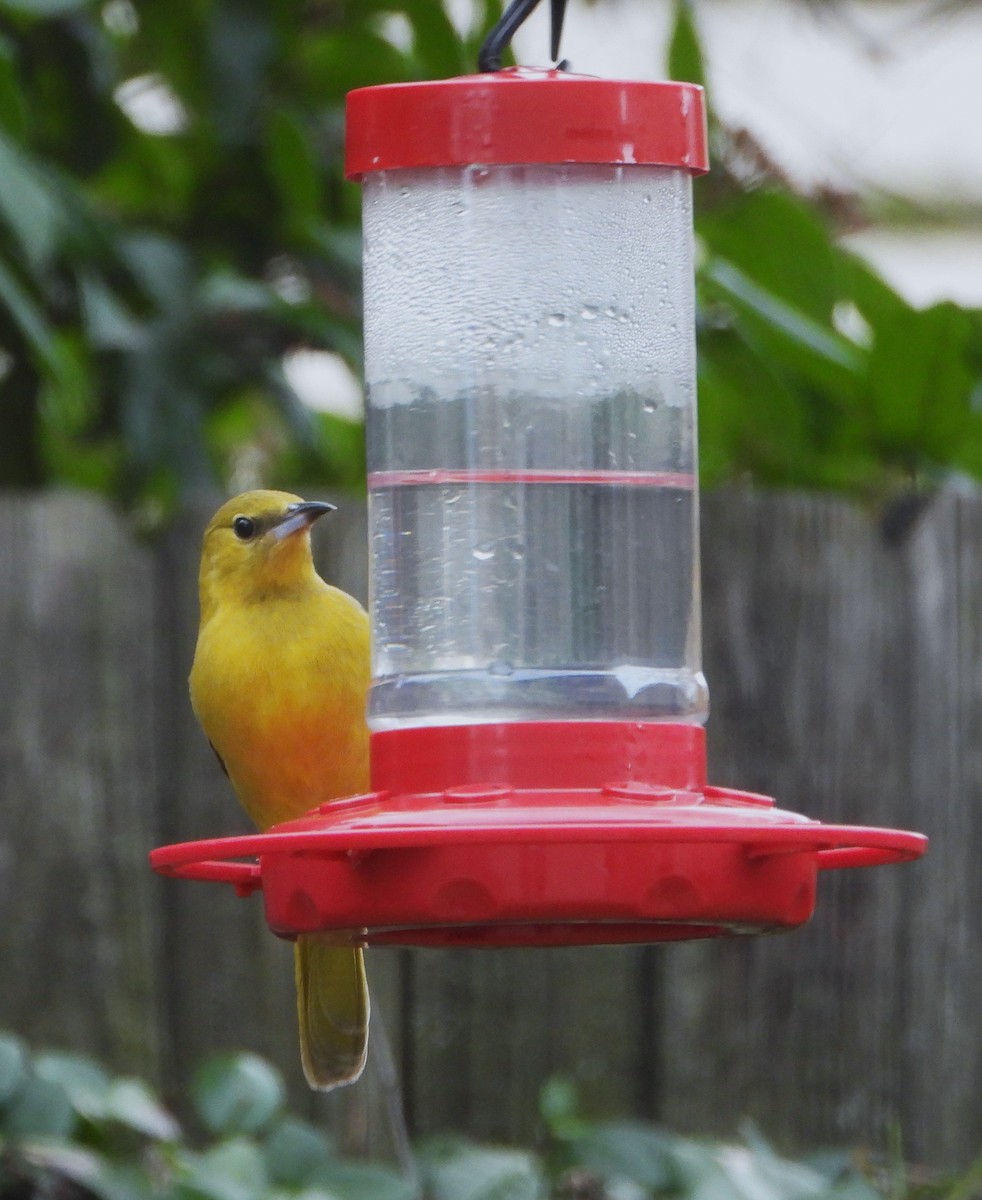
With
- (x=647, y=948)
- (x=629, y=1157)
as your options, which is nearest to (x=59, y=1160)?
(x=629, y=1157)

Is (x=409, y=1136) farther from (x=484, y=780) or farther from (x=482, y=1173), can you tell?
(x=484, y=780)

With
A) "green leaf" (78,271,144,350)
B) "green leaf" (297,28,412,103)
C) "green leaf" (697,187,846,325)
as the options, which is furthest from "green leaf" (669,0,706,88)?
"green leaf" (78,271,144,350)

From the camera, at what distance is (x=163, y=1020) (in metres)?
4.74

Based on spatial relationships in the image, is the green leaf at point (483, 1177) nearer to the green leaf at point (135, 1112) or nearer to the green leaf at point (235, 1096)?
the green leaf at point (235, 1096)

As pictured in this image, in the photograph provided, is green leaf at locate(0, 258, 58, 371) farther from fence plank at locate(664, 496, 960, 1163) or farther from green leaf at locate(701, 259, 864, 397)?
fence plank at locate(664, 496, 960, 1163)

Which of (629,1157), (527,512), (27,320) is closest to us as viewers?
(527,512)

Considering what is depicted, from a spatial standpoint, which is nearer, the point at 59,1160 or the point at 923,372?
the point at 59,1160

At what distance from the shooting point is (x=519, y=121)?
102 inches

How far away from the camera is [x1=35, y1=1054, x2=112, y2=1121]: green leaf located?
12.8ft

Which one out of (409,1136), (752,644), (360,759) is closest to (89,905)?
(409,1136)

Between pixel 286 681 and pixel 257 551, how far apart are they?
0.32 metres

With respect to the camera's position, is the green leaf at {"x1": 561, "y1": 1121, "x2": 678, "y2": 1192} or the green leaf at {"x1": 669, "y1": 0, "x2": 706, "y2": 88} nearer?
the green leaf at {"x1": 561, "y1": 1121, "x2": 678, "y2": 1192}

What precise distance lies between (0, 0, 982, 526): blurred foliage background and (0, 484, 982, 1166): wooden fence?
0.27 metres

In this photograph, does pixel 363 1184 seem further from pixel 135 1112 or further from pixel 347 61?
pixel 347 61
